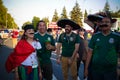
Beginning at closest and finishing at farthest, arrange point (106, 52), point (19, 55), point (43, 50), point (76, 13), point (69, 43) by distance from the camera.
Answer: point (106, 52) → point (19, 55) → point (43, 50) → point (69, 43) → point (76, 13)

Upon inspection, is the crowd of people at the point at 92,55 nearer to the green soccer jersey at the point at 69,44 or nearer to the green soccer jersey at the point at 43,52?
the green soccer jersey at the point at 43,52

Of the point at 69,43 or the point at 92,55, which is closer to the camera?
the point at 92,55

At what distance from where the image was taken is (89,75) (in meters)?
5.99

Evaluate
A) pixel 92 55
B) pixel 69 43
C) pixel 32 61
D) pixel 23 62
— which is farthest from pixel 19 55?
pixel 69 43

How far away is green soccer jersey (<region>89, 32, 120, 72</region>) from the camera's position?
5637mm

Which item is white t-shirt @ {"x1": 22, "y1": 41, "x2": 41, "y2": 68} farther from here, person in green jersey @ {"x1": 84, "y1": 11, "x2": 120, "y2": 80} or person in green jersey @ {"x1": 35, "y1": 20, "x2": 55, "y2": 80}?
person in green jersey @ {"x1": 35, "y1": 20, "x2": 55, "y2": 80}

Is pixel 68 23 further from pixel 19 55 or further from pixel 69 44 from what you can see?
pixel 19 55

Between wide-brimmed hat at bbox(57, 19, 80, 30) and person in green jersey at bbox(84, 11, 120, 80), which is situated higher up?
wide-brimmed hat at bbox(57, 19, 80, 30)

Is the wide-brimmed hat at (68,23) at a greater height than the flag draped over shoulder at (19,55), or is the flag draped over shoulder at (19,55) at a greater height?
the wide-brimmed hat at (68,23)

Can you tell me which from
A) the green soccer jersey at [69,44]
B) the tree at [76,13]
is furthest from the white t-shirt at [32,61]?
the tree at [76,13]

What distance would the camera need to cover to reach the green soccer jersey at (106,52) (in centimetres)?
564

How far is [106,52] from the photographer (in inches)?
222

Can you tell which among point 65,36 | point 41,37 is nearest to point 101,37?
point 41,37

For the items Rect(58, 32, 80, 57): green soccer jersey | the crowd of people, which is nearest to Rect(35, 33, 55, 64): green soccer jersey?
Rect(58, 32, 80, 57): green soccer jersey
